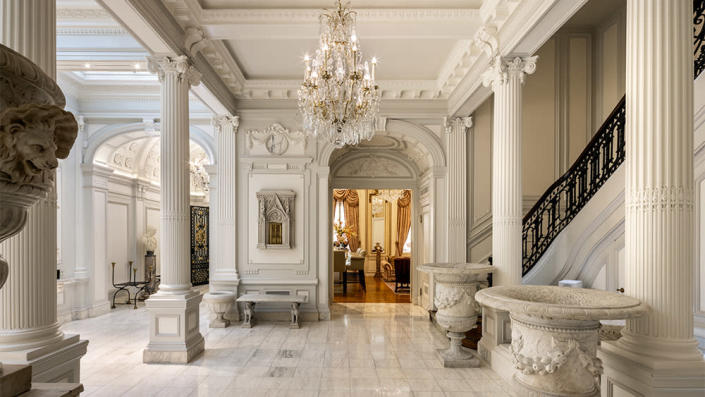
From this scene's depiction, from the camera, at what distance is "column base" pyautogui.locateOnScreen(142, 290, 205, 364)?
508 cm

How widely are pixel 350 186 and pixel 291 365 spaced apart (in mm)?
5092

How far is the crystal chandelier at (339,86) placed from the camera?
4.38 m

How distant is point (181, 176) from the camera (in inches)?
204

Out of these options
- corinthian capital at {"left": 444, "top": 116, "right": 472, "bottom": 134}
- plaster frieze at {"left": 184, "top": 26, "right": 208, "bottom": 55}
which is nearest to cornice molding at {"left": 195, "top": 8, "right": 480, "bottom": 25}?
plaster frieze at {"left": 184, "top": 26, "right": 208, "bottom": 55}

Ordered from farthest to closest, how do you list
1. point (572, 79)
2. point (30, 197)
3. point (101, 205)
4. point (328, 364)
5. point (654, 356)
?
point (101, 205) → point (572, 79) → point (328, 364) → point (654, 356) → point (30, 197)

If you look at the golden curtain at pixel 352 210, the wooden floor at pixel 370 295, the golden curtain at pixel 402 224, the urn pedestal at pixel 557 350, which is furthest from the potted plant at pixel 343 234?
the urn pedestal at pixel 557 350

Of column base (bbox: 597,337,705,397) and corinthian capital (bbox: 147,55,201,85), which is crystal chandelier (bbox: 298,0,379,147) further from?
column base (bbox: 597,337,705,397)

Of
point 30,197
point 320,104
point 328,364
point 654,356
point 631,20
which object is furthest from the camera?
point 328,364

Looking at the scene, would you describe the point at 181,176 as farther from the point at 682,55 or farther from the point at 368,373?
the point at 682,55

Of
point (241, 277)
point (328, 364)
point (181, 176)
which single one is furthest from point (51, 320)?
point (241, 277)

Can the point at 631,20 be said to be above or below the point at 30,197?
above

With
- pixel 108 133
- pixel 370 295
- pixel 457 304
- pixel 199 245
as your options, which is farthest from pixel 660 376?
pixel 199 245

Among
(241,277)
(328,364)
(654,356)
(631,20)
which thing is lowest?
(328,364)

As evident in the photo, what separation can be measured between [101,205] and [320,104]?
6482 mm
